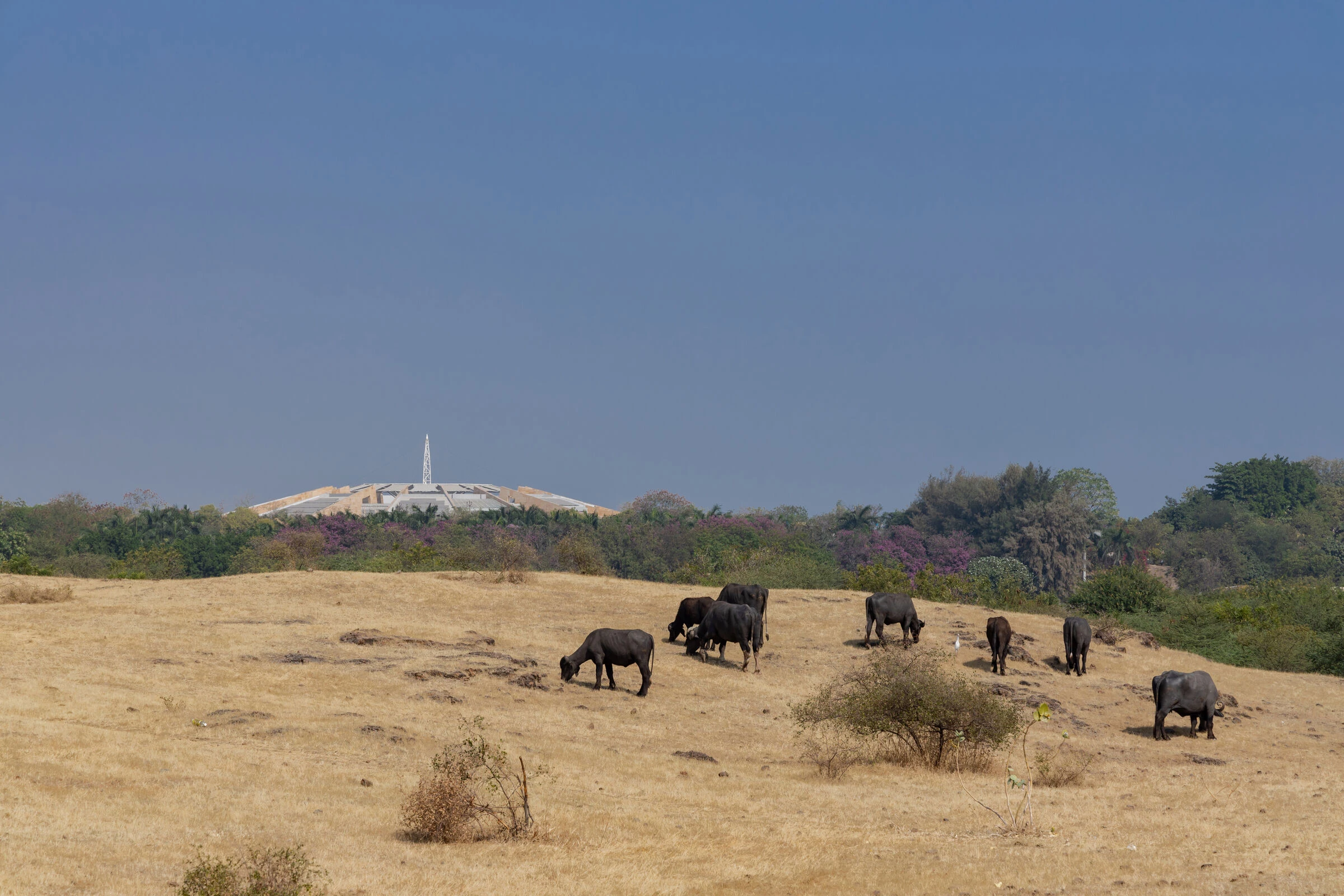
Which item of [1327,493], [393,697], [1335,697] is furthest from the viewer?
[1327,493]

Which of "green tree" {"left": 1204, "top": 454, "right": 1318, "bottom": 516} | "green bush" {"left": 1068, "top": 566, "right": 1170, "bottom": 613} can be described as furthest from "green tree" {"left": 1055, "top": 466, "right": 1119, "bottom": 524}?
"green bush" {"left": 1068, "top": 566, "right": 1170, "bottom": 613}

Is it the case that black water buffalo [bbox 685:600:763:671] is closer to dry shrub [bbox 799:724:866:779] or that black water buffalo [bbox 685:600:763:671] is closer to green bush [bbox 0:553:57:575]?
dry shrub [bbox 799:724:866:779]

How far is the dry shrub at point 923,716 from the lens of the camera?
887 inches

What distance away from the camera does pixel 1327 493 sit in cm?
15075

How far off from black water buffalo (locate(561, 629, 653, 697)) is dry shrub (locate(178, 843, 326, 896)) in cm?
1488

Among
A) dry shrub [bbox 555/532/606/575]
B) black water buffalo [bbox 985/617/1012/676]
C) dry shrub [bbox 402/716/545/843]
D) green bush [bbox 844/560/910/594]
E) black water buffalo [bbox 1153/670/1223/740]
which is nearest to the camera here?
dry shrub [bbox 402/716/545/843]

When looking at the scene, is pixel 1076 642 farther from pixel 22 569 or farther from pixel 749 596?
pixel 22 569

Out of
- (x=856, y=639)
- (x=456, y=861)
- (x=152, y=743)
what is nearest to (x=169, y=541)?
(x=856, y=639)

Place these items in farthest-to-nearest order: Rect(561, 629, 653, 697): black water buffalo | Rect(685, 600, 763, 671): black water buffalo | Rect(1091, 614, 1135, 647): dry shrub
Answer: Rect(1091, 614, 1135, 647): dry shrub
Rect(685, 600, 763, 671): black water buffalo
Rect(561, 629, 653, 697): black water buffalo

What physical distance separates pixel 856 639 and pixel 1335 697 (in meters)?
15.4

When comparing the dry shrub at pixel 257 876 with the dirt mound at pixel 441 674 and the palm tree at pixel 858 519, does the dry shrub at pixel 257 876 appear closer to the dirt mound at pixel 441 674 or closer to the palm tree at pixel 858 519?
the dirt mound at pixel 441 674

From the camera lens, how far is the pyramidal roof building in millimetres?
156750

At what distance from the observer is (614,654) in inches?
1125

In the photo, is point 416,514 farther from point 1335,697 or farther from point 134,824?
point 134,824
